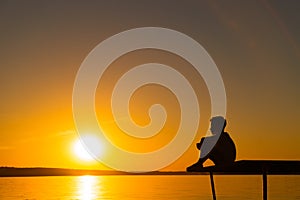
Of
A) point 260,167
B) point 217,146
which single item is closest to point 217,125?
point 217,146

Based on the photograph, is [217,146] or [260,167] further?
[217,146]

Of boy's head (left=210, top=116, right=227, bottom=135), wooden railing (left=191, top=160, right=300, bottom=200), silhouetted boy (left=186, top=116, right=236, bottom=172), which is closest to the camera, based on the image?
wooden railing (left=191, top=160, right=300, bottom=200)

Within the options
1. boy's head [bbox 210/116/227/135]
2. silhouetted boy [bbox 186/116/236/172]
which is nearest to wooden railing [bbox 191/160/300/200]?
silhouetted boy [bbox 186/116/236/172]

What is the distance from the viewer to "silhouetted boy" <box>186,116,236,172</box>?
14.0m

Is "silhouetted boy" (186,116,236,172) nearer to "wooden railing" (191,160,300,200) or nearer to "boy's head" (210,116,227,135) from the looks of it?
"boy's head" (210,116,227,135)

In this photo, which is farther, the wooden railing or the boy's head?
the boy's head

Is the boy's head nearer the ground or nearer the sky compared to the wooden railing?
nearer the sky

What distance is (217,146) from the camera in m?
14.5

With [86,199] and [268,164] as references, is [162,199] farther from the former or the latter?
[268,164]

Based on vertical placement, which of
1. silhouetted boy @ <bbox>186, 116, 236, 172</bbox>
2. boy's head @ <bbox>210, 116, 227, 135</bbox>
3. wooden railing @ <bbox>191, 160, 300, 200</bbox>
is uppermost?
boy's head @ <bbox>210, 116, 227, 135</bbox>

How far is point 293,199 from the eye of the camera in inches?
2945

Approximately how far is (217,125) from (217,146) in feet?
1.87

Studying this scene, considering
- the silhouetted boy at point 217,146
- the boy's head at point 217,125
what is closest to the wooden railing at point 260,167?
the silhouetted boy at point 217,146

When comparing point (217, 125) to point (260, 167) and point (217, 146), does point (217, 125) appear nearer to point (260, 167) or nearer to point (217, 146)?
point (217, 146)
